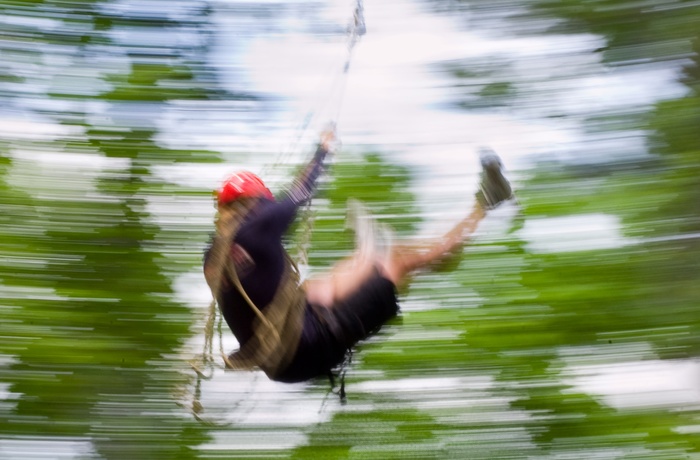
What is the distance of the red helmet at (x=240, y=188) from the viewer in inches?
88.7

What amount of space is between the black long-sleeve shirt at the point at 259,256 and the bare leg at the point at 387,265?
237mm

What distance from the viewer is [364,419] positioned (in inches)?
197

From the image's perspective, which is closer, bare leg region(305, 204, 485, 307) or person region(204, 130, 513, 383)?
person region(204, 130, 513, 383)

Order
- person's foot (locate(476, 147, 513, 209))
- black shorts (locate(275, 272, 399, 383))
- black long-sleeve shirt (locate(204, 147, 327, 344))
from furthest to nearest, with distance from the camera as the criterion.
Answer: person's foot (locate(476, 147, 513, 209)), black shorts (locate(275, 272, 399, 383)), black long-sleeve shirt (locate(204, 147, 327, 344))

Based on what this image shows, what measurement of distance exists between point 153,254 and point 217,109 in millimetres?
1370

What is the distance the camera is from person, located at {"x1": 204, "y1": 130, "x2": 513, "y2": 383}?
225 cm

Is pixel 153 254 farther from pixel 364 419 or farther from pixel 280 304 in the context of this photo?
pixel 280 304

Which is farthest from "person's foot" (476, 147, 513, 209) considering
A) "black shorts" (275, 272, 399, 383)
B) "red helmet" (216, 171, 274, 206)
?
"red helmet" (216, 171, 274, 206)

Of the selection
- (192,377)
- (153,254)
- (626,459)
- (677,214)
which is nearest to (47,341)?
(153,254)

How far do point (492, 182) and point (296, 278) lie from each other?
0.88 meters

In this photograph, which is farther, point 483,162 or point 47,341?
point 47,341

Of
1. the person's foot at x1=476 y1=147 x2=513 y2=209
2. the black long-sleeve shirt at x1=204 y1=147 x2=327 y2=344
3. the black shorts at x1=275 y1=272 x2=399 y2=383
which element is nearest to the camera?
the black long-sleeve shirt at x1=204 y1=147 x2=327 y2=344

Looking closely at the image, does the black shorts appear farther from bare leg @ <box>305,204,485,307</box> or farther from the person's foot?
the person's foot

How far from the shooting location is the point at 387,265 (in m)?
2.55
